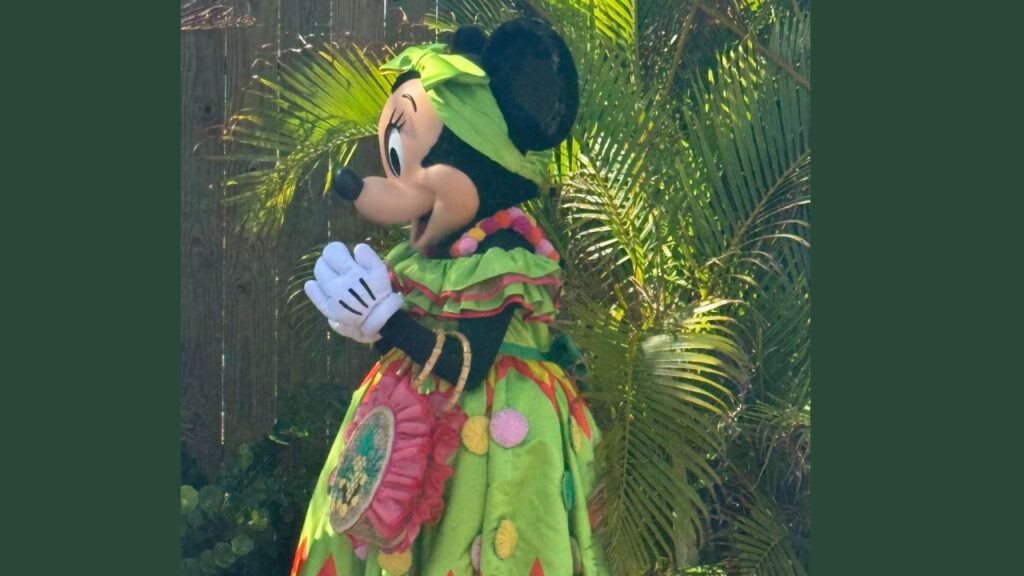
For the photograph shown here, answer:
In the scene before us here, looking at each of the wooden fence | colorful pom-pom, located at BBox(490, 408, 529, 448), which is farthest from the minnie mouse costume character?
the wooden fence

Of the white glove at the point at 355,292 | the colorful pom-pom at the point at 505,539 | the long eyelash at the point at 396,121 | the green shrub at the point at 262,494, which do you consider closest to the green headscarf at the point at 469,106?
the long eyelash at the point at 396,121

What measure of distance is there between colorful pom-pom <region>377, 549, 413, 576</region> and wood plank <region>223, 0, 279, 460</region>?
126 cm

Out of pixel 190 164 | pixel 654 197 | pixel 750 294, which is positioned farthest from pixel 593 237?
pixel 190 164

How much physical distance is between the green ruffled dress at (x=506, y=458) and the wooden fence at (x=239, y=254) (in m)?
0.99

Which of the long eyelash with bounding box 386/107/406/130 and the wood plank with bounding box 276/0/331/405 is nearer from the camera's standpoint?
the long eyelash with bounding box 386/107/406/130

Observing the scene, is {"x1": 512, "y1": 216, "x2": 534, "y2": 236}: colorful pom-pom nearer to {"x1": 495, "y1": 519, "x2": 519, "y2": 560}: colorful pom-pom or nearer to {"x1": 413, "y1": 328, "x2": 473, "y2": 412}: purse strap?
{"x1": 413, "y1": 328, "x2": 473, "y2": 412}: purse strap

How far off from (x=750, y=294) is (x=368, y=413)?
1.33 m

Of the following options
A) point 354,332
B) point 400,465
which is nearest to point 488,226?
point 354,332

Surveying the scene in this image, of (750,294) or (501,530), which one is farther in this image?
(750,294)

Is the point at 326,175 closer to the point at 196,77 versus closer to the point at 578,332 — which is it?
the point at 196,77

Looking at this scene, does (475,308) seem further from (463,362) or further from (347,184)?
(347,184)

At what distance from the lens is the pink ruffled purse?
397cm

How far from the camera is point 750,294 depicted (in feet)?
15.8

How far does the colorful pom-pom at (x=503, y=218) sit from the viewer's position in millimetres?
4184
